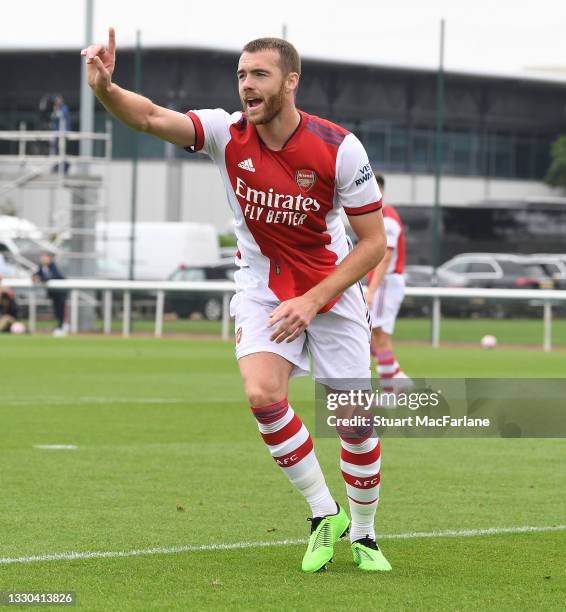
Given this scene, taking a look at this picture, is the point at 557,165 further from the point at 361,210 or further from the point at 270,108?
the point at 270,108

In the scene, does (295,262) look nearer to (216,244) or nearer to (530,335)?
(530,335)

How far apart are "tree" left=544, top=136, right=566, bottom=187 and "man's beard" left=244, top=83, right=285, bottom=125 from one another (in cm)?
5638

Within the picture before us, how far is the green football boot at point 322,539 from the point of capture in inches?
244

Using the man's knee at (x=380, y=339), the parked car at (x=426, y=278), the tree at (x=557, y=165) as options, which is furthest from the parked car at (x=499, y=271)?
the man's knee at (x=380, y=339)

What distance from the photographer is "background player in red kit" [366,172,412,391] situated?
13953mm

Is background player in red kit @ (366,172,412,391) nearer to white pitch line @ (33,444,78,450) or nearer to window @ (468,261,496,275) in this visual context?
white pitch line @ (33,444,78,450)

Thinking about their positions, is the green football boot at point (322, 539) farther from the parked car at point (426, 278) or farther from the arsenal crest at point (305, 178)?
the parked car at point (426, 278)

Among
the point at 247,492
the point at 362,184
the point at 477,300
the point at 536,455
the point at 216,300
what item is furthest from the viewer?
the point at 216,300

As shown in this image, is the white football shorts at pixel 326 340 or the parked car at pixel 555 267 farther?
the parked car at pixel 555 267

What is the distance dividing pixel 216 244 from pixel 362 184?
37867 mm

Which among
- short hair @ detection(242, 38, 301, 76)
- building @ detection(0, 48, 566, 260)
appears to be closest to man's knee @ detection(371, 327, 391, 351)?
short hair @ detection(242, 38, 301, 76)

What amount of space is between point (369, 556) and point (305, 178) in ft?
5.59

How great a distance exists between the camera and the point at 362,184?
6.23 metres

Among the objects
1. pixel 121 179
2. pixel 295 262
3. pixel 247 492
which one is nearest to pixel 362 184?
pixel 295 262
